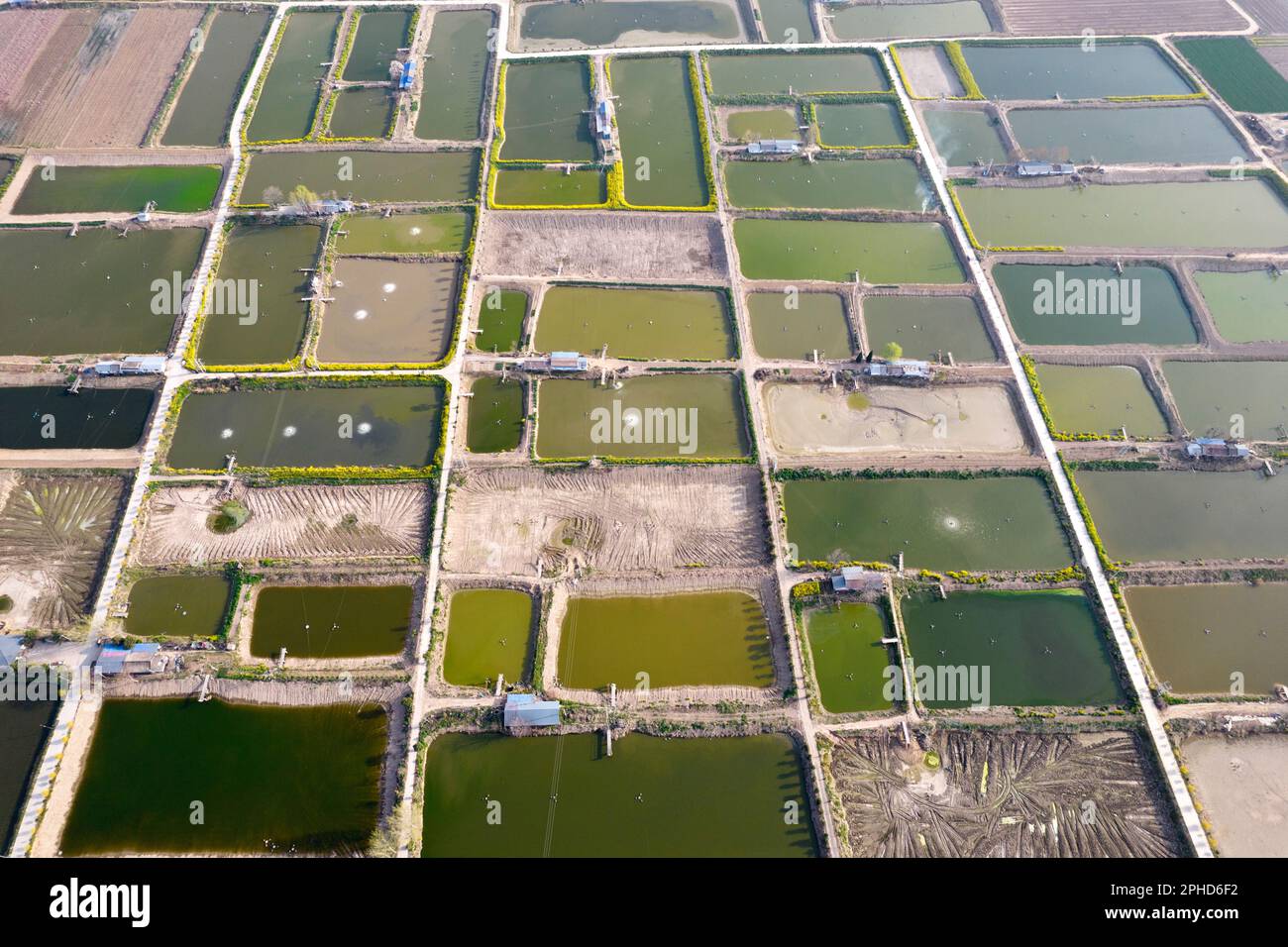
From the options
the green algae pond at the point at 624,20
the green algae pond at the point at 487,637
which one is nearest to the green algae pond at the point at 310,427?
the green algae pond at the point at 487,637

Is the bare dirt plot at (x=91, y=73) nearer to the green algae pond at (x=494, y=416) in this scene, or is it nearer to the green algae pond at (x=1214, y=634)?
the green algae pond at (x=494, y=416)

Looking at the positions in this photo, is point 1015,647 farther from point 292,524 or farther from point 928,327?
point 292,524

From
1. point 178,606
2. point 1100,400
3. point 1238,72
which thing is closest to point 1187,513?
point 1100,400

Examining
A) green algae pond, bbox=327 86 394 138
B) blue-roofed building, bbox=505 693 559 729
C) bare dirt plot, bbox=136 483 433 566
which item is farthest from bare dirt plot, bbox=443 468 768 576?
green algae pond, bbox=327 86 394 138

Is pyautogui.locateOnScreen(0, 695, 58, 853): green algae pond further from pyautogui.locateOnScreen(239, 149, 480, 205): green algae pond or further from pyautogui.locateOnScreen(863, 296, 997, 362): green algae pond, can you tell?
pyautogui.locateOnScreen(863, 296, 997, 362): green algae pond

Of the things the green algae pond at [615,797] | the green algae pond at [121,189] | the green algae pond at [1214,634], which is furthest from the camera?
the green algae pond at [121,189]
